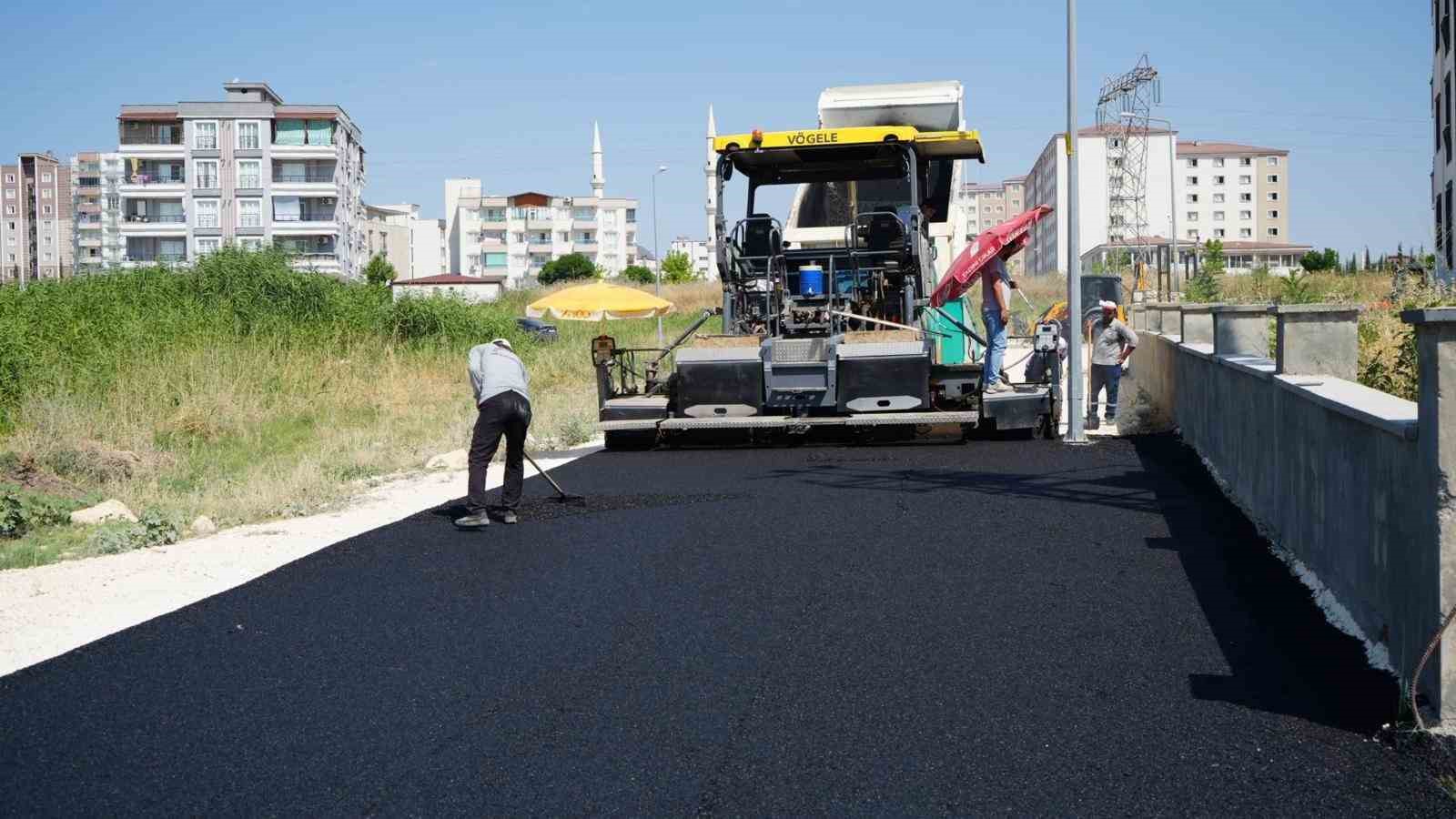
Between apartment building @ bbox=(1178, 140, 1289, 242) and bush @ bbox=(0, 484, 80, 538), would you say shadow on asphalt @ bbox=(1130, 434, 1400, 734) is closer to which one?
bush @ bbox=(0, 484, 80, 538)

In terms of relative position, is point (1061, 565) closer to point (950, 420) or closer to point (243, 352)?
point (950, 420)

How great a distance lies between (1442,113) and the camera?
46.8m

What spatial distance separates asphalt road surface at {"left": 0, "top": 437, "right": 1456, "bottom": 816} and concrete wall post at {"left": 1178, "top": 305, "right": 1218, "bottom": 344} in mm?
5132

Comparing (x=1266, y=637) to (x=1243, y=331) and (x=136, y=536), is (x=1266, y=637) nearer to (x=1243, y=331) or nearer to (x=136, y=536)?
(x=1243, y=331)

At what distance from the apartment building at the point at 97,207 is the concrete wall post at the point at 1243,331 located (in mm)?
97589

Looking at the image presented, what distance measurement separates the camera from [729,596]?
8.05 meters

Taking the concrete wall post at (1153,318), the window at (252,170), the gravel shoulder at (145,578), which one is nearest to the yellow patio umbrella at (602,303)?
the concrete wall post at (1153,318)

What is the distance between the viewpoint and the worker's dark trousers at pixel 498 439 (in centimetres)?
1133

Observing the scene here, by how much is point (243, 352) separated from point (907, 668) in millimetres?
24063

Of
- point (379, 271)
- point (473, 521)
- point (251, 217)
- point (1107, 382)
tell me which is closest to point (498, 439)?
point (473, 521)

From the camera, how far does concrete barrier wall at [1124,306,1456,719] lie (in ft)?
17.4

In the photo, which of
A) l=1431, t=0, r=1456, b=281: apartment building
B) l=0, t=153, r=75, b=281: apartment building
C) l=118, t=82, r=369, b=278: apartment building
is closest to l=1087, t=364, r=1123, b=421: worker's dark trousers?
l=1431, t=0, r=1456, b=281: apartment building

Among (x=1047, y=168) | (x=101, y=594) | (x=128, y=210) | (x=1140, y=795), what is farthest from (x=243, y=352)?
(x=1047, y=168)

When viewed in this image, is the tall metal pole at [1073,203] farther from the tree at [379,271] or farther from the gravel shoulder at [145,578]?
the tree at [379,271]
